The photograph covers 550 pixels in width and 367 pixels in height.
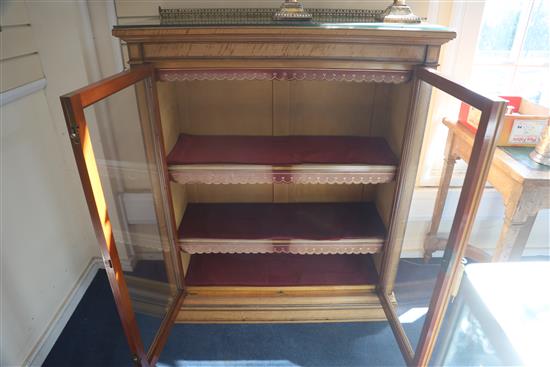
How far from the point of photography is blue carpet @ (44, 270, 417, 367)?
1.30 metres

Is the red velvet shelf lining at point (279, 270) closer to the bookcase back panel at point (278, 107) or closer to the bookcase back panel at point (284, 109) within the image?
the bookcase back panel at point (284, 109)

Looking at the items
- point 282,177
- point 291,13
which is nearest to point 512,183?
point 282,177

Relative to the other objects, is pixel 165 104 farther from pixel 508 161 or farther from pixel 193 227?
pixel 508 161

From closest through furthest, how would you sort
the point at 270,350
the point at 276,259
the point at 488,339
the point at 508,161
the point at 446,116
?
the point at 488,339
the point at 508,161
the point at 270,350
the point at 446,116
the point at 276,259

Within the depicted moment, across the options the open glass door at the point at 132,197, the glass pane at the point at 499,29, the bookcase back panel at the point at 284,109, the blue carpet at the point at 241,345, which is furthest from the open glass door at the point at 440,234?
the open glass door at the point at 132,197

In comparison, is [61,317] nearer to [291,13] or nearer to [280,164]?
[280,164]

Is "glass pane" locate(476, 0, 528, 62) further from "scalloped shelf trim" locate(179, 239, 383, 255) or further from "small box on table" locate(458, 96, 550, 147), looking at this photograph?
"scalloped shelf trim" locate(179, 239, 383, 255)

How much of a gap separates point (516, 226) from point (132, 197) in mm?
1256

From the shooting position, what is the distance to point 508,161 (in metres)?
1.19

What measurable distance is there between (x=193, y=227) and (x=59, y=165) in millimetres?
588

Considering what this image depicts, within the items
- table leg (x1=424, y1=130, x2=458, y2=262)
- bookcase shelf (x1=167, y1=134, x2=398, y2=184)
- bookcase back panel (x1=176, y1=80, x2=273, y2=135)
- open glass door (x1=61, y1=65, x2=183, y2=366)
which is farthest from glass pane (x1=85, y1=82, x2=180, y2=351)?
table leg (x1=424, y1=130, x2=458, y2=262)

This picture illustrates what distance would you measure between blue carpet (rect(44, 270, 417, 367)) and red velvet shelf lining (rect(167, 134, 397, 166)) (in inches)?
23.3

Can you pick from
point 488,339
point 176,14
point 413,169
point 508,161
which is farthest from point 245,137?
point 488,339

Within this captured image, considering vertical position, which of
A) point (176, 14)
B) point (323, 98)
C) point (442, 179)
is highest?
point (176, 14)
